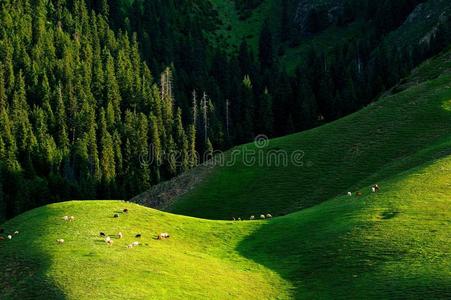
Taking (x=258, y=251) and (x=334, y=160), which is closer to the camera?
(x=258, y=251)

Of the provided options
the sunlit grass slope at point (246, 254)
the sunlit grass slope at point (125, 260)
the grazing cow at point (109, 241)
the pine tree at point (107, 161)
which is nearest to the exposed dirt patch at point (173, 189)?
the sunlit grass slope at point (246, 254)

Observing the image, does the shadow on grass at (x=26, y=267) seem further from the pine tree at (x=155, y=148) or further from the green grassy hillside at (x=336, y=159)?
the pine tree at (x=155, y=148)

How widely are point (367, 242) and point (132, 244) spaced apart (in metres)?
15.8

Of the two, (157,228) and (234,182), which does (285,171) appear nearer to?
(234,182)

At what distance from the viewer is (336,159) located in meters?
86.6

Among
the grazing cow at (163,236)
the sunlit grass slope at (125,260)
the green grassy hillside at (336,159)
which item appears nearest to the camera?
the sunlit grass slope at (125,260)

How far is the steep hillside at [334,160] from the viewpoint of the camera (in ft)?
259

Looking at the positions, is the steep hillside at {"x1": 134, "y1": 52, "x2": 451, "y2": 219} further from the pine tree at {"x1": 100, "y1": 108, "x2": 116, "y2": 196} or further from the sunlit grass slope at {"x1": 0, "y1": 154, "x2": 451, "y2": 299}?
the pine tree at {"x1": 100, "y1": 108, "x2": 116, "y2": 196}

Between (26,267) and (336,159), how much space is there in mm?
54980

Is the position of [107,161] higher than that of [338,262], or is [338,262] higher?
[107,161]

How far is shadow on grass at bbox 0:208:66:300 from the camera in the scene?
117ft

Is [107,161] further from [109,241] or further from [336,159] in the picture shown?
[109,241]

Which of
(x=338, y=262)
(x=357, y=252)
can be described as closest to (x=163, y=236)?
(x=338, y=262)

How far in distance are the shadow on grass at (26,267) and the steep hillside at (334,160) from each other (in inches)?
1447
